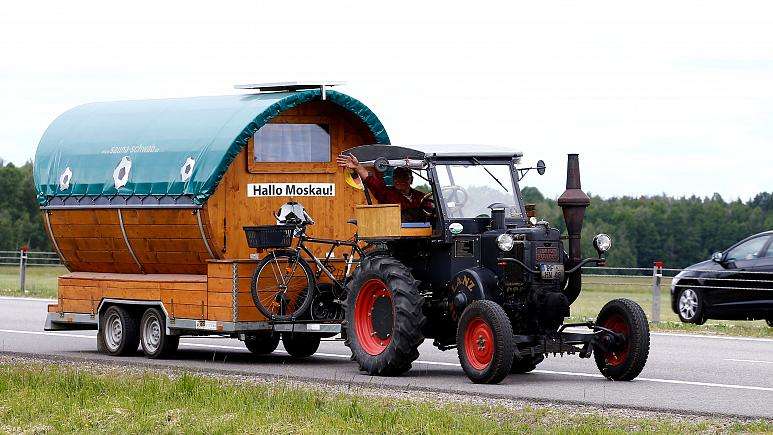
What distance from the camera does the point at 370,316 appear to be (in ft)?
59.7

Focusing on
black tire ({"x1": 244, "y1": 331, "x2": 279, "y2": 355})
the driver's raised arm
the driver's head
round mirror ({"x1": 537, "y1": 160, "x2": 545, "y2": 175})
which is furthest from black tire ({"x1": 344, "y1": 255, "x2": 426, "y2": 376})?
black tire ({"x1": 244, "y1": 331, "x2": 279, "y2": 355})

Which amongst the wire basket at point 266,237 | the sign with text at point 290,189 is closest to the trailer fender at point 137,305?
the wire basket at point 266,237

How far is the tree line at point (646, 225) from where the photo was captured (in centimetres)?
7456

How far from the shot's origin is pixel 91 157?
2158 cm

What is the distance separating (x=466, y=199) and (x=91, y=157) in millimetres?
6021

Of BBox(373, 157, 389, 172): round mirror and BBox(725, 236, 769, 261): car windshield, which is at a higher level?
BBox(373, 157, 389, 172): round mirror

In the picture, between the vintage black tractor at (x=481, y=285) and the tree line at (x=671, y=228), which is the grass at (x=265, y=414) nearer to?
the vintage black tractor at (x=481, y=285)

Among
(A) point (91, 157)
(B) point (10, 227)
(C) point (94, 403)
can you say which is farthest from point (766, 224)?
(C) point (94, 403)

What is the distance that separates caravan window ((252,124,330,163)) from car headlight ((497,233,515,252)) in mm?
4438

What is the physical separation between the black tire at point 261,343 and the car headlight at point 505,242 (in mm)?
5204

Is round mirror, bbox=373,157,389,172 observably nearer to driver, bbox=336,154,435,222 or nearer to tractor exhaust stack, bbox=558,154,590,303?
driver, bbox=336,154,435,222

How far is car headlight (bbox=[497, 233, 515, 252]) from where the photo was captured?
55.1 ft

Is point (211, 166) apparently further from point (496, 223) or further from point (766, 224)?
point (766, 224)

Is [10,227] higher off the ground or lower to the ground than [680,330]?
higher
